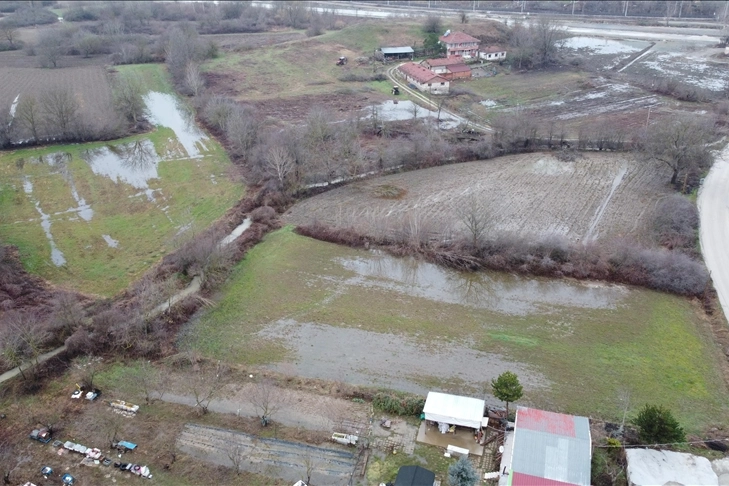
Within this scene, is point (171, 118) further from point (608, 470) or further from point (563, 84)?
point (608, 470)

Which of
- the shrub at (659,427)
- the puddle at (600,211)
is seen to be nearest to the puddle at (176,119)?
the puddle at (600,211)

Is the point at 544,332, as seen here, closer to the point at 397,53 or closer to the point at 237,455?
the point at 237,455

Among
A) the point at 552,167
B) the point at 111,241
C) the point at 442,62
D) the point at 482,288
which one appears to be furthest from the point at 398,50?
the point at 482,288

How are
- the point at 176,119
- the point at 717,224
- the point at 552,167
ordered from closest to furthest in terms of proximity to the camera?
the point at 717,224 < the point at 552,167 < the point at 176,119

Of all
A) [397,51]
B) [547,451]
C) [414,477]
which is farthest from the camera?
[397,51]

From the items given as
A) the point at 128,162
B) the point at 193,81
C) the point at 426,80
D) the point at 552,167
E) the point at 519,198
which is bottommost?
the point at 519,198

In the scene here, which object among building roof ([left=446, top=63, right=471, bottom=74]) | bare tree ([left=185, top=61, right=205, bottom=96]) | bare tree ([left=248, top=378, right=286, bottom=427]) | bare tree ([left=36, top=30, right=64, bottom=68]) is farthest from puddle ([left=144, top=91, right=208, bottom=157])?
building roof ([left=446, top=63, right=471, bottom=74])
